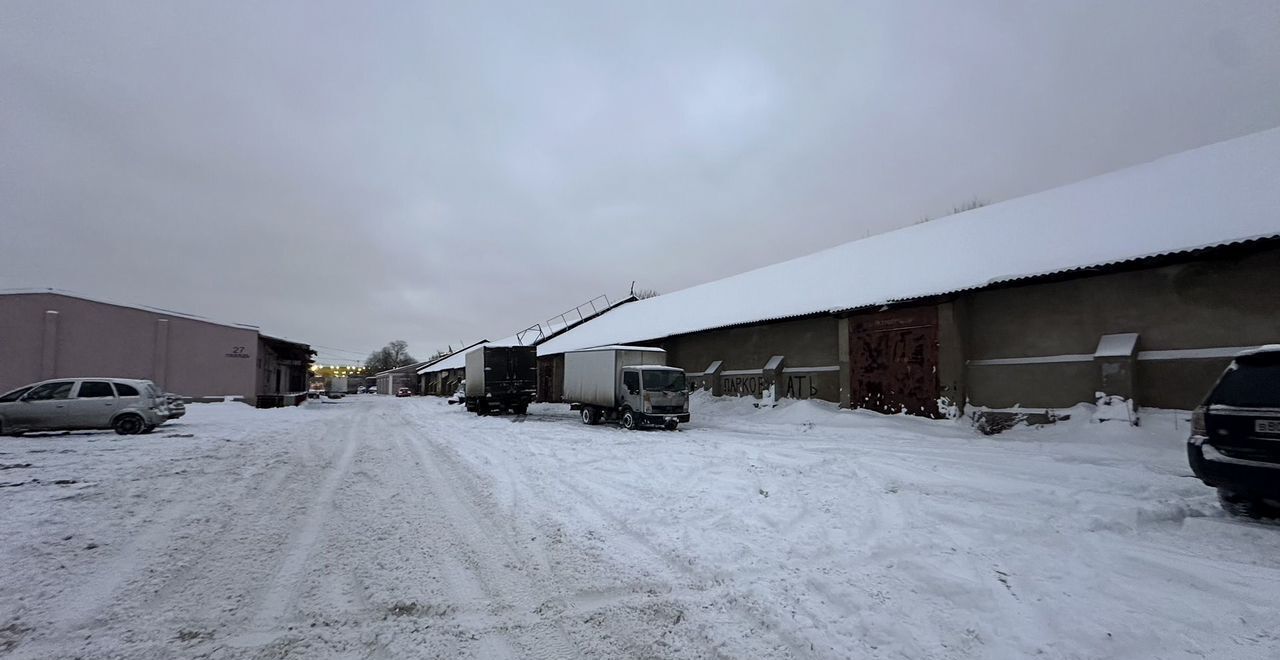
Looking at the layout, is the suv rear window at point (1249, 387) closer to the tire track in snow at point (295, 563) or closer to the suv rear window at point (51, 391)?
the tire track in snow at point (295, 563)

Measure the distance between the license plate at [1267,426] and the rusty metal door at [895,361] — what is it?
11668mm

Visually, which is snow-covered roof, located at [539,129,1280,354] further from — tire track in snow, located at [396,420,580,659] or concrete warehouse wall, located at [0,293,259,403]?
concrete warehouse wall, located at [0,293,259,403]

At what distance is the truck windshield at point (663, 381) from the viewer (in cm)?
1862

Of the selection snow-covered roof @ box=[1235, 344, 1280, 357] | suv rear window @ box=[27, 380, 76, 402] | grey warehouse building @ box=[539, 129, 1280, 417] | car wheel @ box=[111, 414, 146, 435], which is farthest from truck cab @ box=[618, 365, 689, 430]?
suv rear window @ box=[27, 380, 76, 402]

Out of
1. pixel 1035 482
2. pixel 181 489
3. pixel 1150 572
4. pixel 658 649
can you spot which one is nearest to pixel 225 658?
pixel 658 649

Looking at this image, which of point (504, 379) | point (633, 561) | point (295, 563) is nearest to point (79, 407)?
point (504, 379)

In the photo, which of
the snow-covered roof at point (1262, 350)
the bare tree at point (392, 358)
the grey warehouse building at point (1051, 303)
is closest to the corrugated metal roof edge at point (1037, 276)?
the grey warehouse building at point (1051, 303)

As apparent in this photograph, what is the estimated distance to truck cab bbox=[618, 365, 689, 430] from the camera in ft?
60.1

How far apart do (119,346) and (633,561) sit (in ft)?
117

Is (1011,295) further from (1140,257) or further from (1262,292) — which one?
(1262,292)

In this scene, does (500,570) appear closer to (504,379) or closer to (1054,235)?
(1054,235)

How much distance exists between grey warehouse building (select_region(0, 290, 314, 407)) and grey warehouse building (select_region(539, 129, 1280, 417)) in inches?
1140

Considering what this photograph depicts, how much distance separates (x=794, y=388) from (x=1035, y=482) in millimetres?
13477

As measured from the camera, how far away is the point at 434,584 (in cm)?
441
